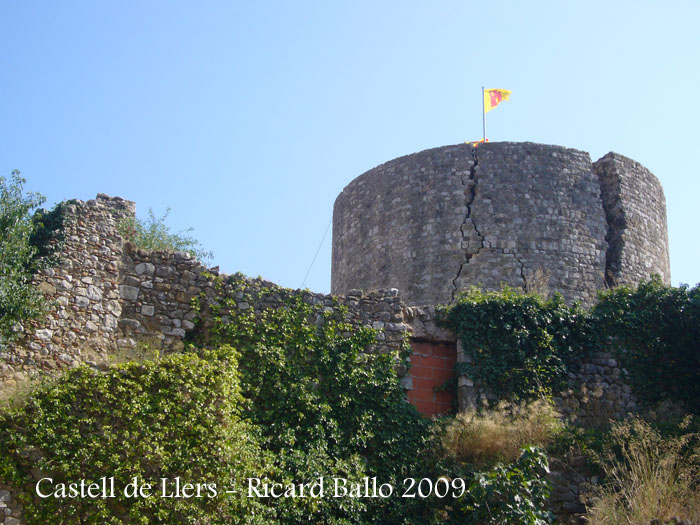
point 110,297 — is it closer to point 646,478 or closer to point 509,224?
point 646,478

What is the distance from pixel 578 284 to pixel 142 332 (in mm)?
7007

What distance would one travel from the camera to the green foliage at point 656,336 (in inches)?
405

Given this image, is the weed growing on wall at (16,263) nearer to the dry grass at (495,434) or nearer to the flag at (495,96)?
the dry grass at (495,434)

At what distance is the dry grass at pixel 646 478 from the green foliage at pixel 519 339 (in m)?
1.31

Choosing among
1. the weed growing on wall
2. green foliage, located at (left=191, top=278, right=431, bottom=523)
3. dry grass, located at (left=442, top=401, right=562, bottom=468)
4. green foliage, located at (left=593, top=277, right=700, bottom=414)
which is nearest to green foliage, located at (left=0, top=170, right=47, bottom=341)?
the weed growing on wall

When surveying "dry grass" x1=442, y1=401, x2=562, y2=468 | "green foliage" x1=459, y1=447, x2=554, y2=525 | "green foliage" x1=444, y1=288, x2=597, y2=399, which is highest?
"green foliage" x1=444, y1=288, x2=597, y2=399

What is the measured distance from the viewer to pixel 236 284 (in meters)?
9.27

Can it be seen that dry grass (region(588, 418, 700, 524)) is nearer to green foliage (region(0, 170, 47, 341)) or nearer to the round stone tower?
the round stone tower

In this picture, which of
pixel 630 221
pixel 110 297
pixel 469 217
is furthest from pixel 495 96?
pixel 110 297

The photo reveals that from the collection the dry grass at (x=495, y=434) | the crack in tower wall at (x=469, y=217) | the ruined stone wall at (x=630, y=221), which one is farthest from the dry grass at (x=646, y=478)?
the ruined stone wall at (x=630, y=221)

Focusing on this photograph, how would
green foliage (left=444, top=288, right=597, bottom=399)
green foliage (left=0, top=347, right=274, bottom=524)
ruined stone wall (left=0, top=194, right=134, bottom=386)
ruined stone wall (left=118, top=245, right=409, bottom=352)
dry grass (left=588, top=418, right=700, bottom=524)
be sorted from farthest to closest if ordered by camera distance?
green foliage (left=444, top=288, right=597, bottom=399) < ruined stone wall (left=118, top=245, right=409, bottom=352) < ruined stone wall (left=0, top=194, right=134, bottom=386) < dry grass (left=588, top=418, right=700, bottom=524) < green foliage (left=0, top=347, right=274, bottom=524)

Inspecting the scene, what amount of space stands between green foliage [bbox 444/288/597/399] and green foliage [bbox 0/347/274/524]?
11.0 feet

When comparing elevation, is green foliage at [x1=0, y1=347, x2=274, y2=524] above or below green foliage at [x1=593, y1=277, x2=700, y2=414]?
below

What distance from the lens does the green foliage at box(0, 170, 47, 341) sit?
8.14m
